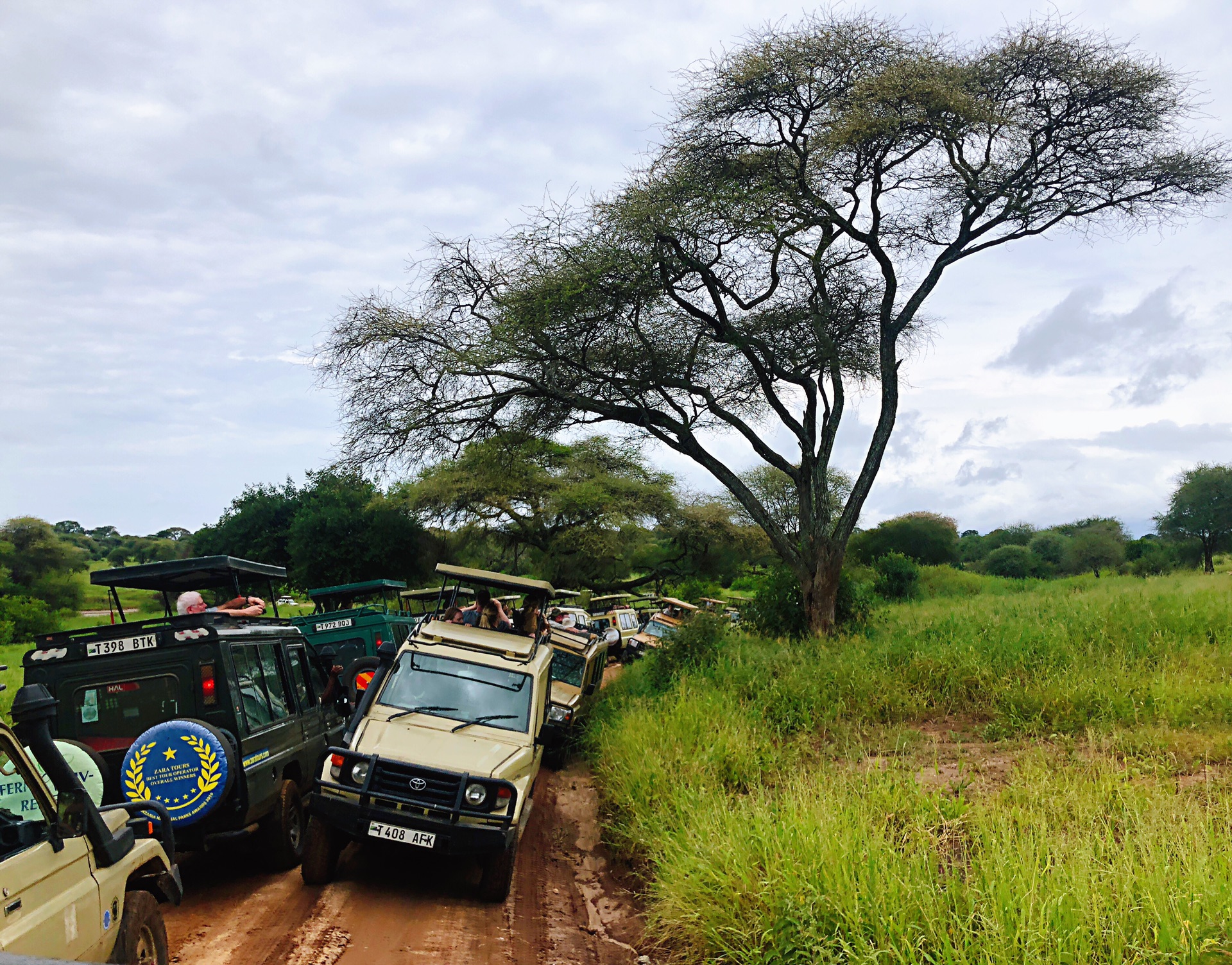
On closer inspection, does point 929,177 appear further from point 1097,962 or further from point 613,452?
point 613,452

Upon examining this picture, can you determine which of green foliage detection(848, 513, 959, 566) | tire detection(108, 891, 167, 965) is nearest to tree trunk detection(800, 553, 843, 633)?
tire detection(108, 891, 167, 965)

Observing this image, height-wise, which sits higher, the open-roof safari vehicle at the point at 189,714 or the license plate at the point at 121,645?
the license plate at the point at 121,645

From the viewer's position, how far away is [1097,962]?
4.26 metres

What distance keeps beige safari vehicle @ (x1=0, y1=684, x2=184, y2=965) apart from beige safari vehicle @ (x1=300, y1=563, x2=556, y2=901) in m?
2.62

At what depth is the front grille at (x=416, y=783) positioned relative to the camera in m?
7.09

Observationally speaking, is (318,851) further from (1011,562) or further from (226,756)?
(1011,562)

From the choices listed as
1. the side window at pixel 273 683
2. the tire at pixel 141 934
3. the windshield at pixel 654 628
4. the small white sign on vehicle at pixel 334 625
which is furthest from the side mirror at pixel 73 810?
the windshield at pixel 654 628

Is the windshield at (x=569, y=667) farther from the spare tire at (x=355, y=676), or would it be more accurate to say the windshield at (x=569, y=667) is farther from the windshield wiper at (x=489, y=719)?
the windshield wiper at (x=489, y=719)

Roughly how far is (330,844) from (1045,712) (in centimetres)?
733

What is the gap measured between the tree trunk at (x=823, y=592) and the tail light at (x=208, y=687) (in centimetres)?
1229

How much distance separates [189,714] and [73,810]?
327 centimetres

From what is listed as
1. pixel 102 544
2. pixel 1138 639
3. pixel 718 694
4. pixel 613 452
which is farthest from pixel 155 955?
pixel 102 544

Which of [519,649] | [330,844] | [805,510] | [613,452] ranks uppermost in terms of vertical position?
[613,452]

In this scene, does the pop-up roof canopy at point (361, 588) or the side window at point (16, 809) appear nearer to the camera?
the side window at point (16, 809)
